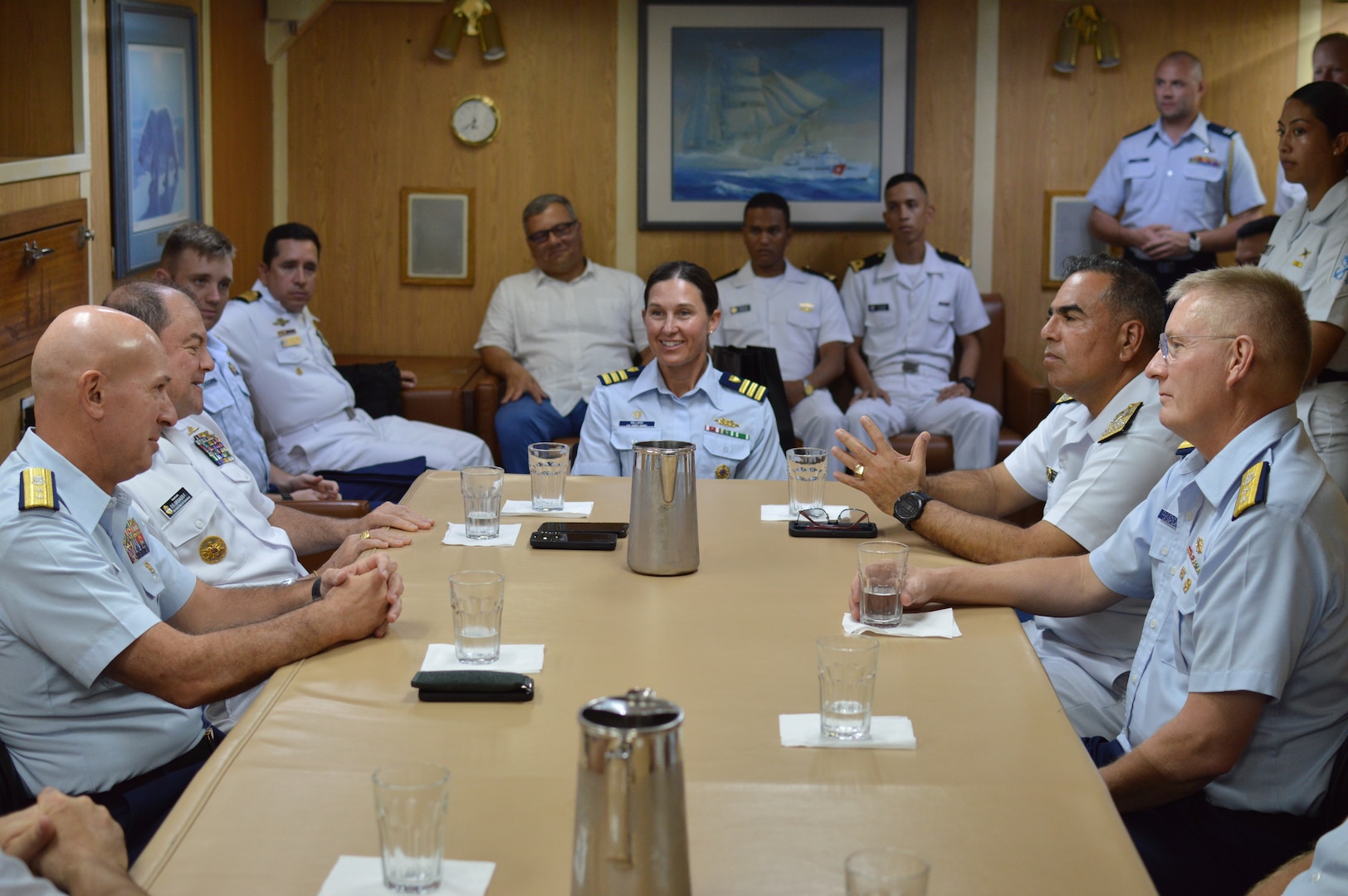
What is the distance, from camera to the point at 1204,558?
1.97 m

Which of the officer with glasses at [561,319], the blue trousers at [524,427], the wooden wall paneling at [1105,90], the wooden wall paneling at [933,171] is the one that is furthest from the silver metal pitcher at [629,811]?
the wooden wall paneling at [1105,90]

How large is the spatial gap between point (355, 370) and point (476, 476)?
2862mm

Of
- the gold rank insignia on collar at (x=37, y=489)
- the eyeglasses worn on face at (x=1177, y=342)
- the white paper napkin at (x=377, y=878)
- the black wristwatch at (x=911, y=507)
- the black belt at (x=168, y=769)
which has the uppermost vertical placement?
the eyeglasses worn on face at (x=1177, y=342)

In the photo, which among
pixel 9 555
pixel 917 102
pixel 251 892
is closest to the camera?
pixel 251 892

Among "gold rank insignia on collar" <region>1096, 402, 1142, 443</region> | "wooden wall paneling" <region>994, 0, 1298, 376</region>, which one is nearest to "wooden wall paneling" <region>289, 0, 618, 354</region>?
"wooden wall paneling" <region>994, 0, 1298, 376</region>

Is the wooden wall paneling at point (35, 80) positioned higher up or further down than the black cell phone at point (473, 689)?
higher up

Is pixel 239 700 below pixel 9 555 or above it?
below

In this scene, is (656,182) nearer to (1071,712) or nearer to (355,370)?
(355,370)

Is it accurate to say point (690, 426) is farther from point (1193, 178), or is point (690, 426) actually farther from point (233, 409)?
point (1193, 178)

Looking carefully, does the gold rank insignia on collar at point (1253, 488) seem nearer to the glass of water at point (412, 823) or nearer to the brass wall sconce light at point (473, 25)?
the glass of water at point (412, 823)

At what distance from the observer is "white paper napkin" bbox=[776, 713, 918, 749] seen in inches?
65.1

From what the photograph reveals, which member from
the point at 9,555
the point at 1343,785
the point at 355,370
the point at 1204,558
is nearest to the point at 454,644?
the point at 9,555

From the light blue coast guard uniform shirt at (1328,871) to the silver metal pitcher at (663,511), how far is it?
1137 mm

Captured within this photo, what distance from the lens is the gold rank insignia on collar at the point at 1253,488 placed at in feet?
6.29
